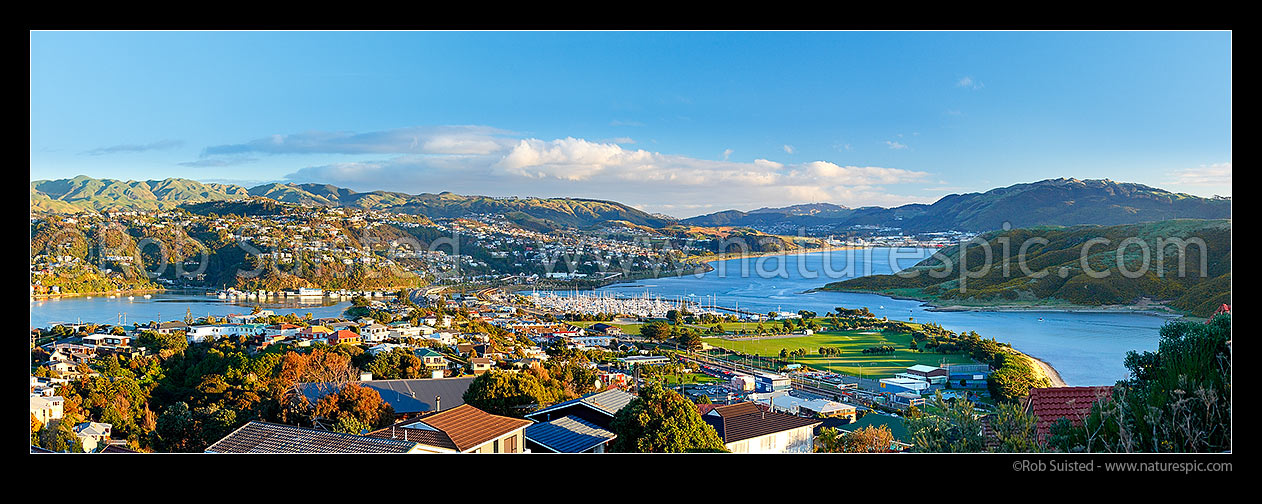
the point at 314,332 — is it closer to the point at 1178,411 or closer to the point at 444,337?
the point at 444,337

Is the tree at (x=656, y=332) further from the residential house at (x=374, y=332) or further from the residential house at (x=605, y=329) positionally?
the residential house at (x=374, y=332)

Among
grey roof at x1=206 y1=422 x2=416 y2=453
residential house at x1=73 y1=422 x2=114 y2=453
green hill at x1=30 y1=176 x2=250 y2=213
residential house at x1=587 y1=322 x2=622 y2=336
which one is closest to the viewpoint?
grey roof at x1=206 y1=422 x2=416 y2=453

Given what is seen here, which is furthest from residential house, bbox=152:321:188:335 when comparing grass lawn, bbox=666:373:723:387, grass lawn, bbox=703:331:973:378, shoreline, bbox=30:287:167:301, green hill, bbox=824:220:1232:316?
green hill, bbox=824:220:1232:316

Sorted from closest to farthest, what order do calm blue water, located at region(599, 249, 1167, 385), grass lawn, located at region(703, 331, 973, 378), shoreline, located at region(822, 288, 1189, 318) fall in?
grass lawn, located at region(703, 331, 973, 378)
calm blue water, located at region(599, 249, 1167, 385)
shoreline, located at region(822, 288, 1189, 318)

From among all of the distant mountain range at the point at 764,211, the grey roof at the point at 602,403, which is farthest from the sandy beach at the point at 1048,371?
the distant mountain range at the point at 764,211

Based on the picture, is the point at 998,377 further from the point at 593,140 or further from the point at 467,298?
the point at 467,298

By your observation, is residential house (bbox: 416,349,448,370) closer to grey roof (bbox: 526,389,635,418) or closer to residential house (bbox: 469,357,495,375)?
residential house (bbox: 469,357,495,375)
